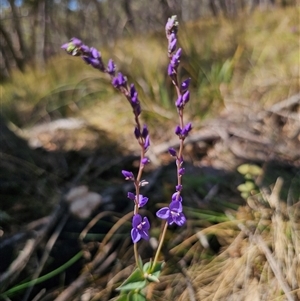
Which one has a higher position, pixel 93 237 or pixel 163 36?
pixel 163 36

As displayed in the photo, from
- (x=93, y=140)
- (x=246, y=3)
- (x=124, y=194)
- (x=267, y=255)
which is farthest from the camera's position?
(x=246, y=3)

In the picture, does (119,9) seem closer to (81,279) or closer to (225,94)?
(225,94)

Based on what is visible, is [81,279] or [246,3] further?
[246,3]

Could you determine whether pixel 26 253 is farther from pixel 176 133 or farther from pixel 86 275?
pixel 176 133

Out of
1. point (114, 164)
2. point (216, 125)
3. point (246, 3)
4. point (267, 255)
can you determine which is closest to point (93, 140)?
point (114, 164)

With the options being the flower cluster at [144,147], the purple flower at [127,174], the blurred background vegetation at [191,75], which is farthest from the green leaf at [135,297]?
the blurred background vegetation at [191,75]

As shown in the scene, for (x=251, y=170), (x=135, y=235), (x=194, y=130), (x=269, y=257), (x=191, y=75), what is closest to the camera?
(x=135, y=235)

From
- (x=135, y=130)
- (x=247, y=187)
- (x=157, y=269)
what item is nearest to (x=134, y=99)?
(x=135, y=130)
